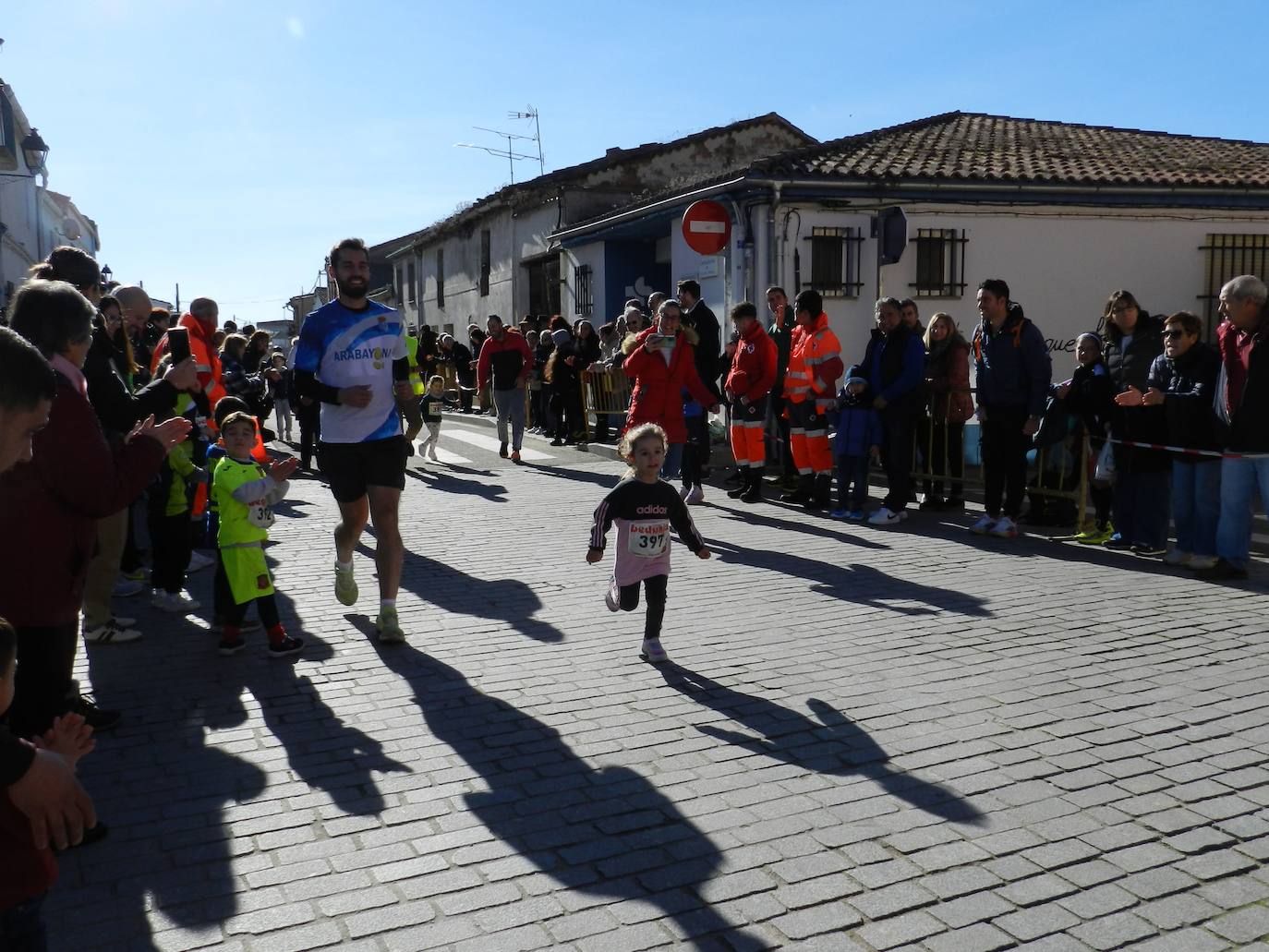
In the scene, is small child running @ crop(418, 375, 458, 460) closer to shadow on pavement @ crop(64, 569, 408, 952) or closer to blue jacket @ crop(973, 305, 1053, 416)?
blue jacket @ crop(973, 305, 1053, 416)

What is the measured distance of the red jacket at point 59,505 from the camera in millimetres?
3414

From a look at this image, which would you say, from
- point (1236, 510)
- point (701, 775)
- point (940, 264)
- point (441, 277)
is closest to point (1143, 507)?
point (1236, 510)

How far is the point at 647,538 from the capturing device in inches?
226

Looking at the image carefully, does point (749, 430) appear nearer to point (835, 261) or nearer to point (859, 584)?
point (859, 584)

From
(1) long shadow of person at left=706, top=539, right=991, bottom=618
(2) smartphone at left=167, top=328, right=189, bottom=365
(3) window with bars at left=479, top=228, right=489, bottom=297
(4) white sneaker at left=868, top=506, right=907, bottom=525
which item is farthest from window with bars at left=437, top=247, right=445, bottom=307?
(2) smartphone at left=167, top=328, right=189, bottom=365

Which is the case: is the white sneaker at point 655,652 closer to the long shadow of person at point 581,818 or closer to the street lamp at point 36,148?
the long shadow of person at point 581,818

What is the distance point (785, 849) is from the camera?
3568 mm

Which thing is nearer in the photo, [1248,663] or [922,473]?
[1248,663]

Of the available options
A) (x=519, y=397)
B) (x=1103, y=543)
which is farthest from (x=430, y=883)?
(x=519, y=397)

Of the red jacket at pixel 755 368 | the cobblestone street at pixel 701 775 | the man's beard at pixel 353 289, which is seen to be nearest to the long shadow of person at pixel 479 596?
the cobblestone street at pixel 701 775

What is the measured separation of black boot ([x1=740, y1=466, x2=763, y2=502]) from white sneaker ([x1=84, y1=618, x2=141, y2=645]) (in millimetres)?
6455

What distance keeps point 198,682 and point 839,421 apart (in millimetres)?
6696

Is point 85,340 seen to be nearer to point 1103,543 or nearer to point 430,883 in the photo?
point 430,883

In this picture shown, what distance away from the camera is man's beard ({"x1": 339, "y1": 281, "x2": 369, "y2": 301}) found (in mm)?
5867
